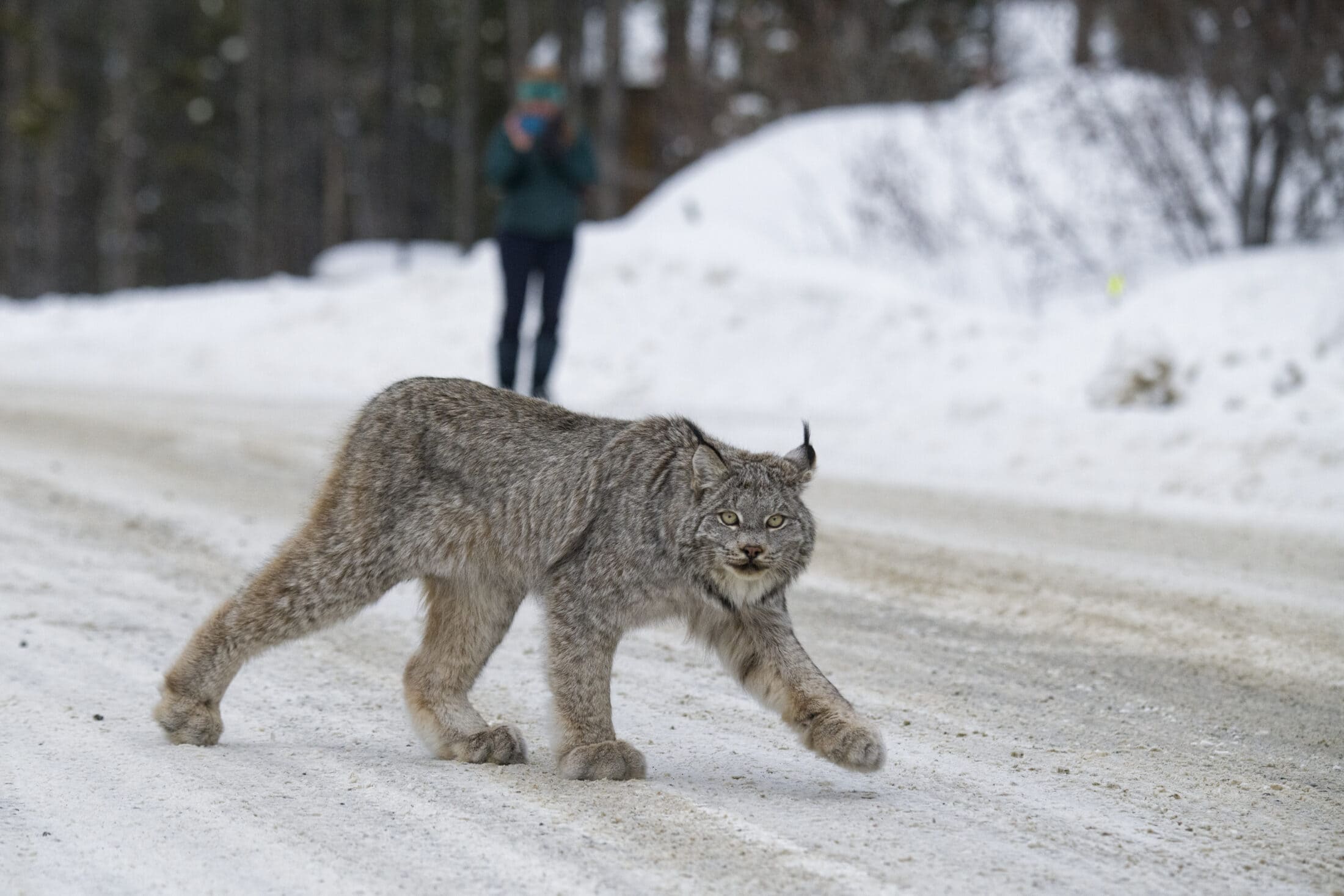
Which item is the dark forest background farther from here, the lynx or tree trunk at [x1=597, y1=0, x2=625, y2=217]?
the lynx

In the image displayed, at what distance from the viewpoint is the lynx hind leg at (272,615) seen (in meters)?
4.91

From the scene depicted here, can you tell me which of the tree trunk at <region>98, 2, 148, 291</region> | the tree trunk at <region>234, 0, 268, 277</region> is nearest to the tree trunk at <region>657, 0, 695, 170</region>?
the tree trunk at <region>234, 0, 268, 277</region>

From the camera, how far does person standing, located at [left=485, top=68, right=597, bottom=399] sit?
12.0 metres

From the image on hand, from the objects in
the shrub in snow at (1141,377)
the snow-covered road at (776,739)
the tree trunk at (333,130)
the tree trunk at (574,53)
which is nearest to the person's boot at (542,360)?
the snow-covered road at (776,739)

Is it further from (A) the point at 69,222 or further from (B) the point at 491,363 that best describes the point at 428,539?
(A) the point at 69,222

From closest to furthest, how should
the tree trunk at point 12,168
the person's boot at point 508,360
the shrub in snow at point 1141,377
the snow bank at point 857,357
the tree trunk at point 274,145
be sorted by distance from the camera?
1. the snow bank at point 857,357
2. the shrub in snow at point 1141,377
3. the person's boot at point 508,360
4. the tree trunk at point 274,145
5. the tree trunk at point 12,168

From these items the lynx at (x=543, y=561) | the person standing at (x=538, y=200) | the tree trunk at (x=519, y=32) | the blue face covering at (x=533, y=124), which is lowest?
the lynx at (x=543, y=561)

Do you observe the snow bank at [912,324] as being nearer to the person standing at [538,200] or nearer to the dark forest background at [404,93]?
the dark forest background at [404,93]

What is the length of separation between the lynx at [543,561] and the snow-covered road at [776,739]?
0.20 meters

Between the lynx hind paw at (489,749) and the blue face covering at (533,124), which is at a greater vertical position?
the blue face covering at (533,124)

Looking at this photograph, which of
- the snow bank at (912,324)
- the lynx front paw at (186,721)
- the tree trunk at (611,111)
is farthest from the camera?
the tree trunk at (611,111)

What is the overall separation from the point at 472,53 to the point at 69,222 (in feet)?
72.7

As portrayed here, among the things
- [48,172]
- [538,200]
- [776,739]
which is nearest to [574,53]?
[48,172]

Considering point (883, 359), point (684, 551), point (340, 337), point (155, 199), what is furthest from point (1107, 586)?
point (155, 199)
